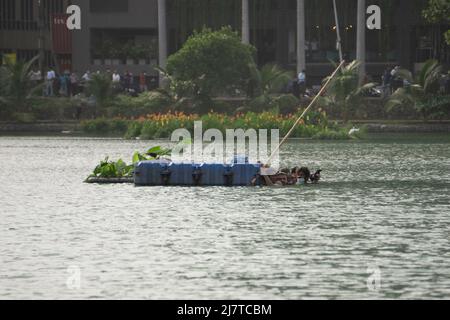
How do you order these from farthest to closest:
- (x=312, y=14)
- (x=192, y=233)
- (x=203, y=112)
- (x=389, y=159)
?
(x=312, y=14) < (x=203, y=112) < (x=389, y=159) < (x=192, y=233)

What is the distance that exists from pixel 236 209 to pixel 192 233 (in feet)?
17.5

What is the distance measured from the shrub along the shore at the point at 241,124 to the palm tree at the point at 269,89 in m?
3.45

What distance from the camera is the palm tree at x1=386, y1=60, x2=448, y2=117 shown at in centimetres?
8594

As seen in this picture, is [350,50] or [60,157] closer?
[60,157]

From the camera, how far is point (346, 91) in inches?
3361

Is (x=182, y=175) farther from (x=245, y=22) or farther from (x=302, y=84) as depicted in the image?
(x=245, y=22)

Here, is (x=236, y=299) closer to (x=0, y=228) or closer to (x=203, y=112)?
(x=0, y=228)

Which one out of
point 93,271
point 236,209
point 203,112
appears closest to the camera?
point 93,271

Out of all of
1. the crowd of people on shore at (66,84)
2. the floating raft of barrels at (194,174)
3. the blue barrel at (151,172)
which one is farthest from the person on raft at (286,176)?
the crowd of people on shore at (66,84)

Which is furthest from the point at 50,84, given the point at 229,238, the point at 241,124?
the point at 229,238

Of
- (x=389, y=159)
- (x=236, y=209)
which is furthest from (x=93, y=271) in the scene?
(x=389, y=159)

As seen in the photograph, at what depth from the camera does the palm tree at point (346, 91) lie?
3327 inches

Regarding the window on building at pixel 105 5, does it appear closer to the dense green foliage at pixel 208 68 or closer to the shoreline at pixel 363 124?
the shoreline at pixel 363 124

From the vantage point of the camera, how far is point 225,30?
300ft
